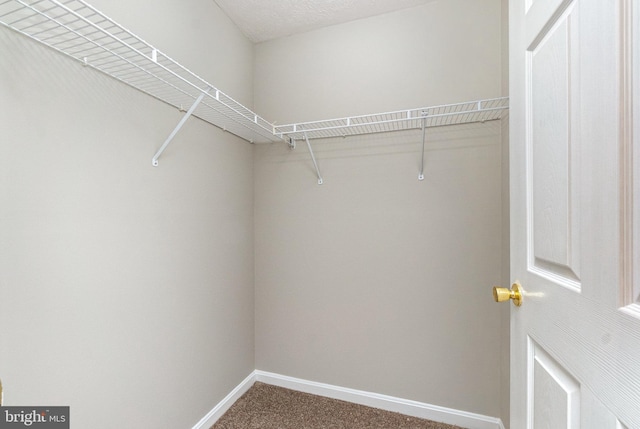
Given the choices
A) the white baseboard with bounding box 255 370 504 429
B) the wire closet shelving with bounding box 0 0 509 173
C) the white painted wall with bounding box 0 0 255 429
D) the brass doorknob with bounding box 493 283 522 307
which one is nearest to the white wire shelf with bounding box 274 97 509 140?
the wire closet shelving with bounding box 0 0 509 173

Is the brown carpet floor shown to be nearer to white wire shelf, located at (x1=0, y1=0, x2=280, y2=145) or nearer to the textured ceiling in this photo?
white wire shelf, located at (x1=0, y1=0, x2=280, y2=145)

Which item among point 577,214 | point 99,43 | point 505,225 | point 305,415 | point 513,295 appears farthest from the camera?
point 305,415

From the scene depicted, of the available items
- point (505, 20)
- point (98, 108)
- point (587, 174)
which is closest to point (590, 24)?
point (587, 174)

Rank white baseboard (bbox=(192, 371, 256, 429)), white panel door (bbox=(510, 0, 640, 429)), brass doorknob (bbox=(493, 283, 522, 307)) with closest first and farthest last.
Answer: white panel door (bbox=(510, 0, 640, 429)) < brass doorknob (bbox=(493, 283, 522, 307)) < white baseboard (bbox=(192, 371, 256, 429))

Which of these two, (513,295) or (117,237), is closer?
(513,295)

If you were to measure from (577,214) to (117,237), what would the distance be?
141 cm

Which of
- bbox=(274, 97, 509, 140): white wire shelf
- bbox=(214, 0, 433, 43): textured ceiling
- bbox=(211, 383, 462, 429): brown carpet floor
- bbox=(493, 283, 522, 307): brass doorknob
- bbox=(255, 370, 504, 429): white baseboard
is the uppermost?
bbox=(214, 0, 433, 43): textured ceiling

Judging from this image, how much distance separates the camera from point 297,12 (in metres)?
1.68

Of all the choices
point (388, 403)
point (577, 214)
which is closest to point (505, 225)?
point (577, 214)

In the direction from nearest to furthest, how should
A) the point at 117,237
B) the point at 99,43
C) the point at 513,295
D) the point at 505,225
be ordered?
the point at 513,295 → the point at 99,43 → the point at 117,237 → the point at 505,225

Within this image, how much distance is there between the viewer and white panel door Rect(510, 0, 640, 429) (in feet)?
1.33

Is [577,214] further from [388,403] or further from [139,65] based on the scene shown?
[388,403]

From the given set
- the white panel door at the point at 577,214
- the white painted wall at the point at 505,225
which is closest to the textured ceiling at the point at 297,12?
the white painted wall at the point at 505,225

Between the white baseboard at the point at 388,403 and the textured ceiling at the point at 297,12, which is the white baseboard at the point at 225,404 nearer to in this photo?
the white baseboard at the point at 388,403
